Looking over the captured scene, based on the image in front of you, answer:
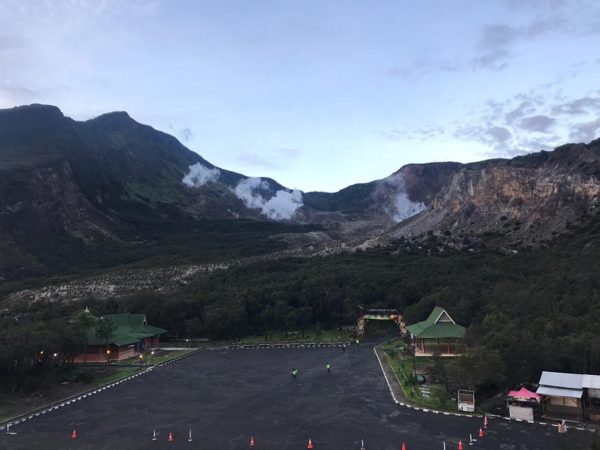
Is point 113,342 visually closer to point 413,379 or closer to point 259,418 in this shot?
point 259,418

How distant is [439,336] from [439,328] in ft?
5.13

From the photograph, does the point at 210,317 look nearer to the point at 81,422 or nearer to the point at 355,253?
the point at 81,422

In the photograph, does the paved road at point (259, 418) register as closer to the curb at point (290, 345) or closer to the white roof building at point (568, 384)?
the white roof building at point (568, 384)

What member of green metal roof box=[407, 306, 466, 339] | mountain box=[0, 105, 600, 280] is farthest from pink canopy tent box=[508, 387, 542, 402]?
mountain box=[0, 105, 600, 280]

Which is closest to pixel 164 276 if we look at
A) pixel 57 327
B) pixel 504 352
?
pixel 57 327

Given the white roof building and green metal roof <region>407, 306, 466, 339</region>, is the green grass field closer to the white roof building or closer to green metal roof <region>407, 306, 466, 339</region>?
green metal roof <region>407, 306, 466, 339</region>

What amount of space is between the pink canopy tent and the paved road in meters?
1.87

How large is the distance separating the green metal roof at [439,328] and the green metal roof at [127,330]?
30494mm

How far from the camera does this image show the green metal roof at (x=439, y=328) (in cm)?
5206

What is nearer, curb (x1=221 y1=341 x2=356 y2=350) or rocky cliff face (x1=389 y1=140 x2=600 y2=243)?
curb (x1=221 y1=341 x2=356 y2=350)

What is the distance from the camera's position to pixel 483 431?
29.2 meters

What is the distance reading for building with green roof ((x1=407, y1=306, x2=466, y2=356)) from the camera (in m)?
52.1

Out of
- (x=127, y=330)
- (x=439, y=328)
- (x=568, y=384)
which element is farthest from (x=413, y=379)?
(x=127, y=330)

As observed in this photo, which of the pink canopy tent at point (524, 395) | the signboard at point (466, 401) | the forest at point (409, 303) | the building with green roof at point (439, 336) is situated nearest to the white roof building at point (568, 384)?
the pink canopy tent at point (524, 395)
